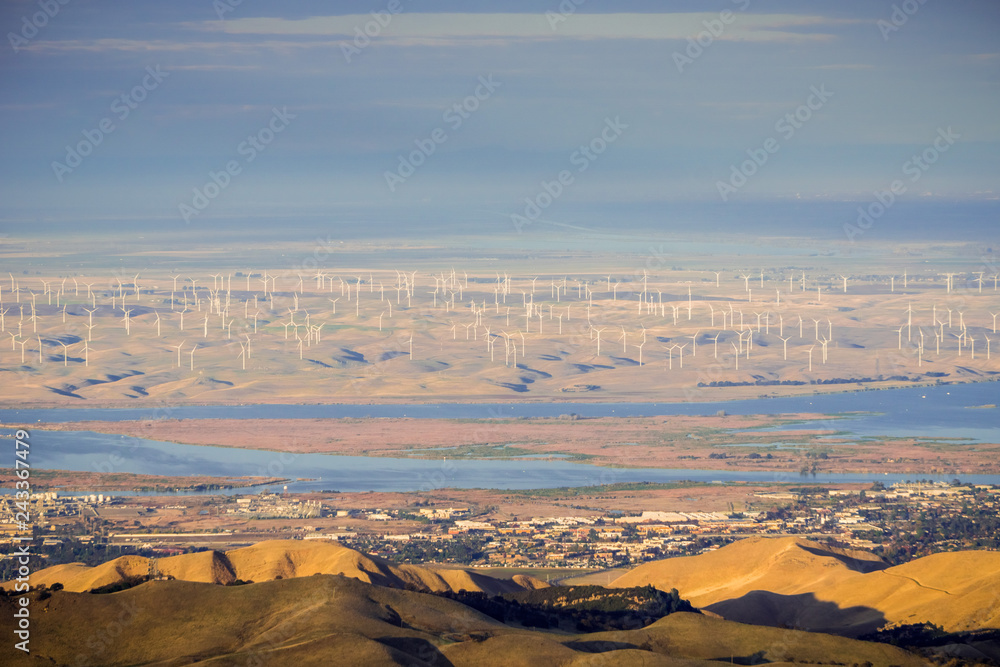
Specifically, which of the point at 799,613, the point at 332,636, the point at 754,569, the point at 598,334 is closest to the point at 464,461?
the point at 754,569

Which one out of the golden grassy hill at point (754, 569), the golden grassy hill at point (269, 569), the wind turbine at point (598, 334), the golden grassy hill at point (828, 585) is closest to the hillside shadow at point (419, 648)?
the golden grassy hill at point (269, 569)

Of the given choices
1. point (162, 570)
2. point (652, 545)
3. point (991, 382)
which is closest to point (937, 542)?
point (652, 545)

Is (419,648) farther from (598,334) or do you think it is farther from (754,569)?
(598,334)

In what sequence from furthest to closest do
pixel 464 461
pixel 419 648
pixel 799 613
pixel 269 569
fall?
pixel 464 461 → pixel 269 569 → pixel 799 613 → pixel 419 648

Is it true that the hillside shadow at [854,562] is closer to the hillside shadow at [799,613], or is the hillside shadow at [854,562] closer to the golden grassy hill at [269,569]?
the hillside shadow at [799,613]

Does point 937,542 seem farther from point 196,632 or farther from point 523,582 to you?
point 196,632

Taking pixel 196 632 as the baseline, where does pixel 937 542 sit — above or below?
below

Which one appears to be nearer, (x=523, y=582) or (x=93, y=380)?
(x=523, y=582)
